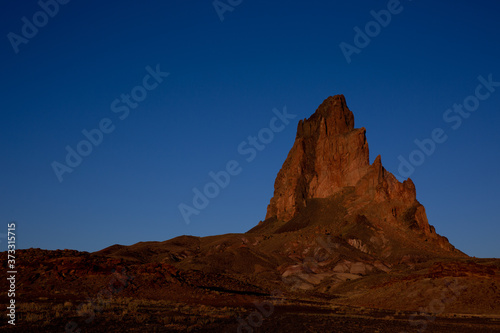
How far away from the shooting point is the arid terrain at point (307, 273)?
28719 mm

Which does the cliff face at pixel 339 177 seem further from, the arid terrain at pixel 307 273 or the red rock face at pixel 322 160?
the arid terrain at pixel 307 273

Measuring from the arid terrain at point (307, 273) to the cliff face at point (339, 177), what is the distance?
0.44 metres

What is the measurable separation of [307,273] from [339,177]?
253 feet

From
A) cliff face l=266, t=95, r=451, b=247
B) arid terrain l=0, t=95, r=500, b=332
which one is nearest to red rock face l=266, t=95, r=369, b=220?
cliff face l=266, t=95, r=451, b=247

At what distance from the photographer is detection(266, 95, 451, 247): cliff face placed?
126 m

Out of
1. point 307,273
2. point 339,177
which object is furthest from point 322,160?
point 307,273

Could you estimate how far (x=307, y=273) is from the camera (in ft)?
292

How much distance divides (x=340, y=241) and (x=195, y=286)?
67313 millimetres

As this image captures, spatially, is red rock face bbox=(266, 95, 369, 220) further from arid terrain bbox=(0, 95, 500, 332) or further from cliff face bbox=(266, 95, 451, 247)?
arid terrain bbox=(0, 95, 500, 332)

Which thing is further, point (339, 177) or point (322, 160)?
point (322, 160)

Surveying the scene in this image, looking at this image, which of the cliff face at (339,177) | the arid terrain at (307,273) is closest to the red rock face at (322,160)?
the cliff face at (339,177)

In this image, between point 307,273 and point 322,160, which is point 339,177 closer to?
point 322,160

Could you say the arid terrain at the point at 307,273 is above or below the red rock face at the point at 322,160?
below

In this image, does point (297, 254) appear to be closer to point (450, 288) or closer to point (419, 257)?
point (419, 257)
